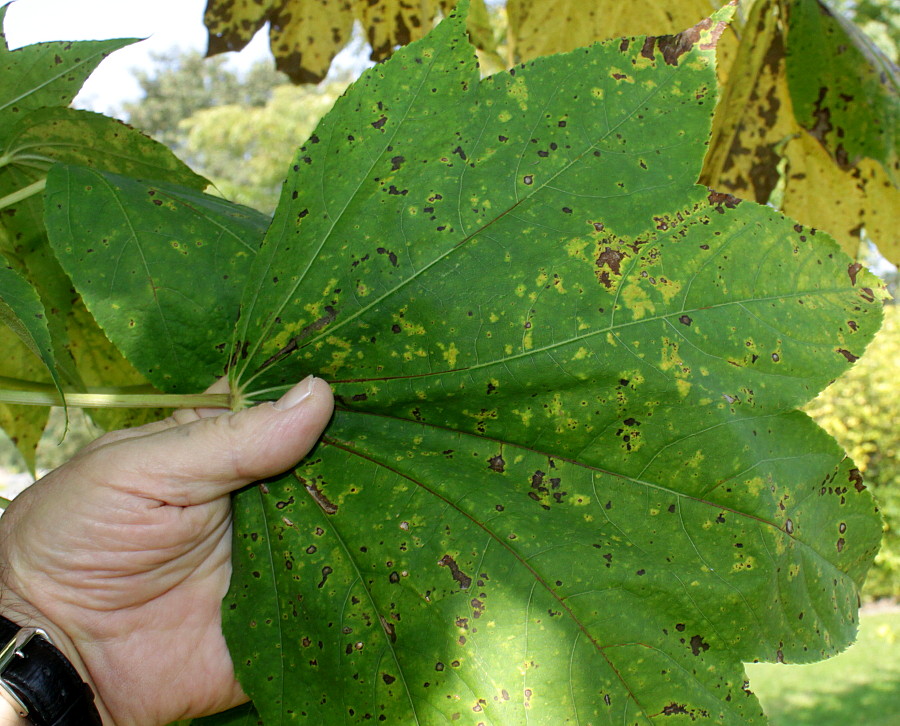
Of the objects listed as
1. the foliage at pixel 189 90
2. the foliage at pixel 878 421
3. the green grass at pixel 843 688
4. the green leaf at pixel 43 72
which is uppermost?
the green leaf at pixel 43 72

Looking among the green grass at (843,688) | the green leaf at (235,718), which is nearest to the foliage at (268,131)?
the green grass at (843,688)

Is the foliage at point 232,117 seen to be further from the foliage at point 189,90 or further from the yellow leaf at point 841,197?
the yellow leaf at point 841,197

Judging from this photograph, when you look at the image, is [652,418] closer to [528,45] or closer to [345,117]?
[345,117]

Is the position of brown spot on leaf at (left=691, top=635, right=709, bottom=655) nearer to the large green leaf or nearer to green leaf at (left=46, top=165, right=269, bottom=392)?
the large green leaf

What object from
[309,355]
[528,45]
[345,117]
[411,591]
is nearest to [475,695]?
[411,591]

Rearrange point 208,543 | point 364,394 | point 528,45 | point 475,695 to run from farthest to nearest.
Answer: point 528,45 → point 208,543 → point 364,394 → point 475,695

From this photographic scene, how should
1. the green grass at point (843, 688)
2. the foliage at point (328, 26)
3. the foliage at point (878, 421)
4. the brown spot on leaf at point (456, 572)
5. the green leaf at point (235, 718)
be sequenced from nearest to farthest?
1. the brown spot on leaf at point (456, 572)
2. the green leaf at point (235, 718)
3. the foliage at point (328, 26)
4. the green grass at point (843, 688)
5. the foliage at point (878, 421)

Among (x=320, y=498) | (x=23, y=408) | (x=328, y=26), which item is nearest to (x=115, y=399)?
(x=320, y=498)
